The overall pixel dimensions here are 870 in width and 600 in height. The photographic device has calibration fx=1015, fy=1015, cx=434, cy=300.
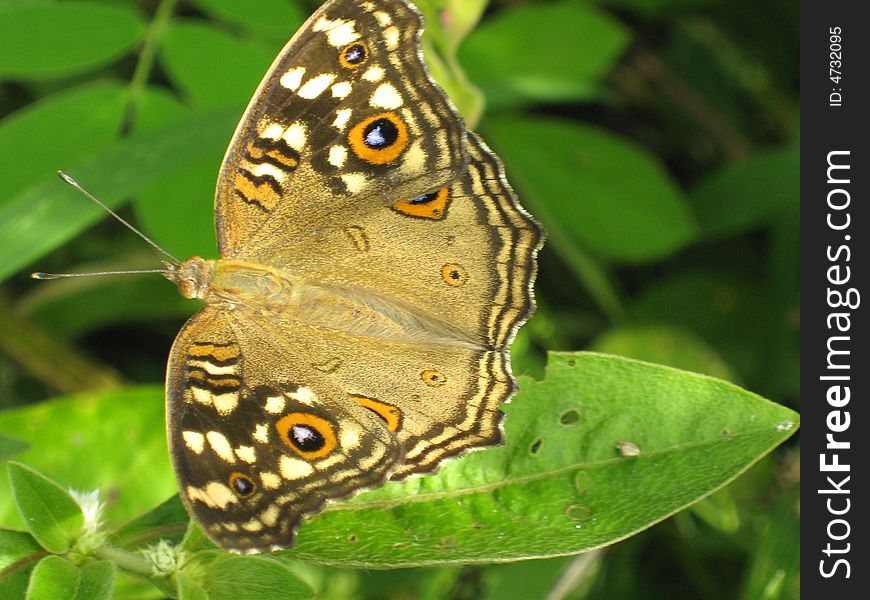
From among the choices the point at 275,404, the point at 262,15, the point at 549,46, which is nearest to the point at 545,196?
the point at 549,46

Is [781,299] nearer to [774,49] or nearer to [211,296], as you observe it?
[774,49]

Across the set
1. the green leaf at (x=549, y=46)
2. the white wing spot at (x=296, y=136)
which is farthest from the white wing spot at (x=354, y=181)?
the green leaf at (x=549, y=46)

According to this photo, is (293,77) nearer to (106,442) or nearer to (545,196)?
(106,442)

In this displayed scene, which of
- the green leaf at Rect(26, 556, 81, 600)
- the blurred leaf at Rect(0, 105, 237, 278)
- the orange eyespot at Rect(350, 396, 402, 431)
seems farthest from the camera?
the blurred leaf at Rect(0, 105, 237, 278)

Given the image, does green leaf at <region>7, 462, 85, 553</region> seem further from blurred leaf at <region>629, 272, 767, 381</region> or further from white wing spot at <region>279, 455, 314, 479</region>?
blurred leaf at <region>629, 272, 767, 381</region>

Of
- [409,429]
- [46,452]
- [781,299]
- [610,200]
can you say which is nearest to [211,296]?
[409,429]

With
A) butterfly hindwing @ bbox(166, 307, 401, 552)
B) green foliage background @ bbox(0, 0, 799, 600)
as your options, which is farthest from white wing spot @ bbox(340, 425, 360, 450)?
green foliage background @ bbox(0, 0, 799, 600)
